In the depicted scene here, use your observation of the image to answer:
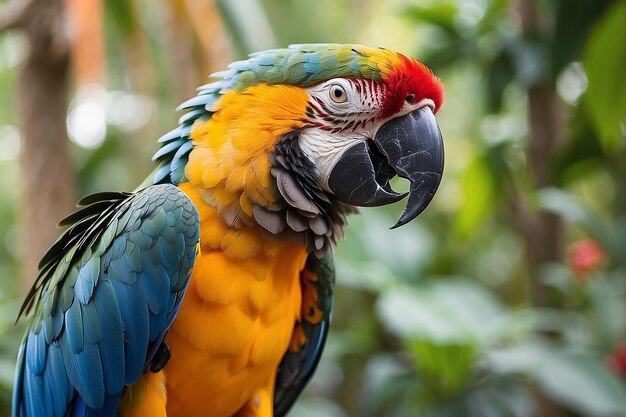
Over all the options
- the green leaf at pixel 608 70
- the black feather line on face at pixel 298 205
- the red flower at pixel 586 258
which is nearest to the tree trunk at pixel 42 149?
the black feather line on face at pixel 298 205

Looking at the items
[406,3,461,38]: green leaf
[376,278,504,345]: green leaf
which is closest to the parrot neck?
[376,278,504,345]: green leaf

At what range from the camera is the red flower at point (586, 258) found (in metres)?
2.60

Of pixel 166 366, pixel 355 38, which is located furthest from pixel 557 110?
pixel 166 366

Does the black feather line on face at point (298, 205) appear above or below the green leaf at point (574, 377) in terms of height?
above

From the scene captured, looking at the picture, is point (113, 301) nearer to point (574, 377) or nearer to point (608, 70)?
point (574, 377)

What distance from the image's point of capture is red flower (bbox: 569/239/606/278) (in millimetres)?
2604

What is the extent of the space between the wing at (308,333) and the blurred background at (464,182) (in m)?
0.77

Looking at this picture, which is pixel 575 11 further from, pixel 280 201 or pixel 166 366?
pixel 166 366

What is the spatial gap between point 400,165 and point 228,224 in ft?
1.01

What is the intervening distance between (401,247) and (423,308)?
23.9 inches

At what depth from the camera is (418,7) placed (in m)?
2.73

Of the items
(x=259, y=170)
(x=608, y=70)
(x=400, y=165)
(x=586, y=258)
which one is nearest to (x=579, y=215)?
(x=586, y=258)

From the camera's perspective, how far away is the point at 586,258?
2.62m

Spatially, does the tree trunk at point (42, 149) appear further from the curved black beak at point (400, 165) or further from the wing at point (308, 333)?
the curved black beak at point (400, 165)
